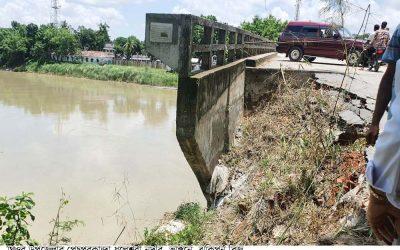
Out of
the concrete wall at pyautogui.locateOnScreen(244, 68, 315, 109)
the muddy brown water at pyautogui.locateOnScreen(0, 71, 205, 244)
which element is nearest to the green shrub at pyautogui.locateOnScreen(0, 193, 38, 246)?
the muddy brown water at pyautogui.locateOnScreen(0, 71, 205, 244)

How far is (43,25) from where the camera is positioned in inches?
2608

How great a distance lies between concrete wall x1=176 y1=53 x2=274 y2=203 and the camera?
4.95m

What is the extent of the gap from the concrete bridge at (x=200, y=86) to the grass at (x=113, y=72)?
34535 millimetres

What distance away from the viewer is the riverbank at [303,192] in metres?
3.31

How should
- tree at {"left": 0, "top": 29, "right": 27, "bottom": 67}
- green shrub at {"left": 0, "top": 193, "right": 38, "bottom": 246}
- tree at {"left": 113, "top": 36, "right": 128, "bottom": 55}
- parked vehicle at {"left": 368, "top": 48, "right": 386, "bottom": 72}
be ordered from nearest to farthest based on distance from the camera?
green shrub at {"left": 0, "top": 193, "right": 38, "bottom": 246} → parked vehicle at {"left": 368, "top": 48, "right": 386, "bottom": 72} → tree at {"left": 0, "top": 29, "right": 27, "bottom": 67} → tree at {"left": 113, "top": 36, "right": 128, "bottom": 55}

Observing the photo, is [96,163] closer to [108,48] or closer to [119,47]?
[119,47]

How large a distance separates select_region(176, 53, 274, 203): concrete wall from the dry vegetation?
2.32ft

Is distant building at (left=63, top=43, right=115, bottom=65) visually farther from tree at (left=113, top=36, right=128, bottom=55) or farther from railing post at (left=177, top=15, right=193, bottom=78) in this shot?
railing post at (left=177, top=15, right=193, bottom=78)

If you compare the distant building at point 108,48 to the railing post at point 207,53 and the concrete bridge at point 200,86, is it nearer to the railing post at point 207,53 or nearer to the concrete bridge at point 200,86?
the concrete bridge at point 200,86

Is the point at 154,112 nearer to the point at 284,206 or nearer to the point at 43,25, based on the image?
the point at 284,206

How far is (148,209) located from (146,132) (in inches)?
438

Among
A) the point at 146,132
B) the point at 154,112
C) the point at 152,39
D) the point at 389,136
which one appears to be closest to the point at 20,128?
the point at 146,132

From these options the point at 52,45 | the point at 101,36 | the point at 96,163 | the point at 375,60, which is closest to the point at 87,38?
the point at 101,36

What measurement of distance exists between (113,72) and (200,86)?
4465 centimetres
